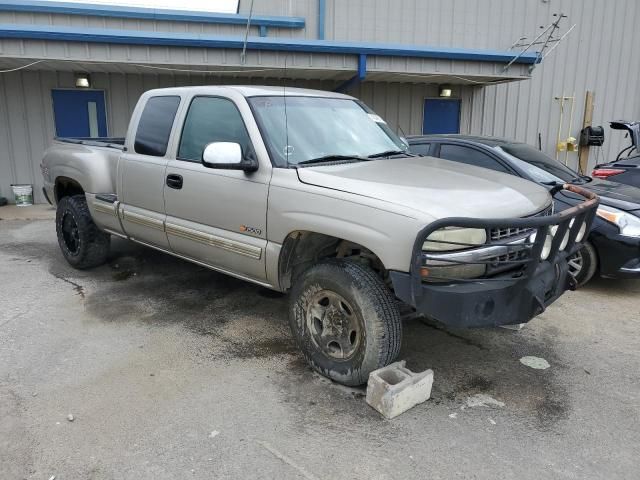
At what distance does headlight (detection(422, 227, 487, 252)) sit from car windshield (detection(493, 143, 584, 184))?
2.94 metres

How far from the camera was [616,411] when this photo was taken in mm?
3221

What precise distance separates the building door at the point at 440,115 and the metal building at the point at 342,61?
1.1 inches

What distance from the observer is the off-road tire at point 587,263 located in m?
5.28

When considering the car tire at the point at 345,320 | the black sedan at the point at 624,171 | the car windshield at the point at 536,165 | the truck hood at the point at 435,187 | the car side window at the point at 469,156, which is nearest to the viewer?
the truck hood at the point at 435,187

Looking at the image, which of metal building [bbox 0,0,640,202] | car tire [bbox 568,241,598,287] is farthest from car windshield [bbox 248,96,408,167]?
metal building [bbox 0,0,640,202]

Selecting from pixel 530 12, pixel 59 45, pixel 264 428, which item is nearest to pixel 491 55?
pixel 530 12

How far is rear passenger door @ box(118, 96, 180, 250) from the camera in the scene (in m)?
4.57

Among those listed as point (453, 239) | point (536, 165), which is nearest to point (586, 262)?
point (536, 165)

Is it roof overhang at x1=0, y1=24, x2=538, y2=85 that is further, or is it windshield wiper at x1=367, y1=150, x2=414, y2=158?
roof overhang at x1=0, y1=24, x2=538, y2=85

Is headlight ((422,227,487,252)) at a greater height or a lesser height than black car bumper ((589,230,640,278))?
greater

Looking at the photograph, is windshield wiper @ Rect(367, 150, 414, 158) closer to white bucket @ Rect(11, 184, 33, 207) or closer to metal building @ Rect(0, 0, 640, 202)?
metal building @ Rect(0, 0, 640, 202)

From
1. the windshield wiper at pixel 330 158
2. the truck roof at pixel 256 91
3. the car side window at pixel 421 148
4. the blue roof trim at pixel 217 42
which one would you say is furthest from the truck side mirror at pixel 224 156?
the blue roof trim at pixel 217 42

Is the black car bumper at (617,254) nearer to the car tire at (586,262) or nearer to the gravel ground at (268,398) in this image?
the car tire at (586,262)

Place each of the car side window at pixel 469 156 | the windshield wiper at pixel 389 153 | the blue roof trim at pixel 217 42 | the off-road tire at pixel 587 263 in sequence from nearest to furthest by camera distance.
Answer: the windshield wiper at pixel 389 153 → the off-road tire at pixel 587 263 → the car side window at pixel 469 156 → the blue roof trim at pixel 217 42
